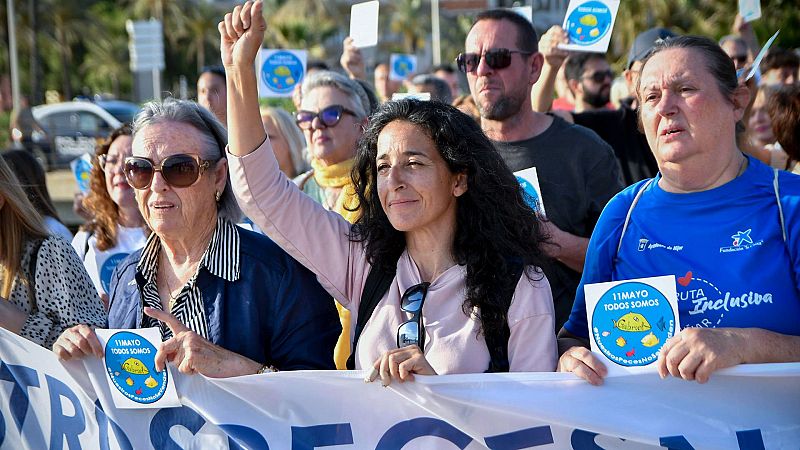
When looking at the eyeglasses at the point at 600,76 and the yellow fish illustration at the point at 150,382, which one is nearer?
the yellow fish illustration at the point at 150,382

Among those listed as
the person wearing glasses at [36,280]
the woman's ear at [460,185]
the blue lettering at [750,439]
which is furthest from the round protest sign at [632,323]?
the person wearing glasses at [36,280]

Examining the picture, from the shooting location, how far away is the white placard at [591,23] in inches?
215

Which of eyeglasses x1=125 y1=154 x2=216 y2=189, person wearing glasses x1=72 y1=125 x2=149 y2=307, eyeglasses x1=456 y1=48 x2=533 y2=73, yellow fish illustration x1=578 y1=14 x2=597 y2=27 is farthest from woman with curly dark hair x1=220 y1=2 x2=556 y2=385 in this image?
yellow fish illustration x1=578 y1=14 x2=597 y2=27

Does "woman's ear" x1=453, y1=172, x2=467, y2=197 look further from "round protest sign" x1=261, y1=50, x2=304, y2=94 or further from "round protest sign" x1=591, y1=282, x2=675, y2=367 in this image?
"round protest sign" x1=261, y1=50, x2=304, y2=94

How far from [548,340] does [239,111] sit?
119 cm

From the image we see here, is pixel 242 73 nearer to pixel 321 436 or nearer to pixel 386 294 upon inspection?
pixel 386 294

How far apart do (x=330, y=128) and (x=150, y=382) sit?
2.18 m

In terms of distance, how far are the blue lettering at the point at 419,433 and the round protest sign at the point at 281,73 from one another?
4.94 metres

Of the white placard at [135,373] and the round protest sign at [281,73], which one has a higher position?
the round protest sign at [281,73]

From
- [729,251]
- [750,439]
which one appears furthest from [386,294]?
[750,439]

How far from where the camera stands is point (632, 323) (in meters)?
2.59

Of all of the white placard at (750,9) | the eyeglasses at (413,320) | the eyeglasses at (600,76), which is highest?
the white placard at (750,9)

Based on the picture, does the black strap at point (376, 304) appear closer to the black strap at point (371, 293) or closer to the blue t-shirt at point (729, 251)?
the black strap at point (371, 293)

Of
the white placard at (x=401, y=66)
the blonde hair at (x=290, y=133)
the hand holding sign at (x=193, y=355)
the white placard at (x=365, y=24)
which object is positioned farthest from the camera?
the white placard at (x=401, y=66)
